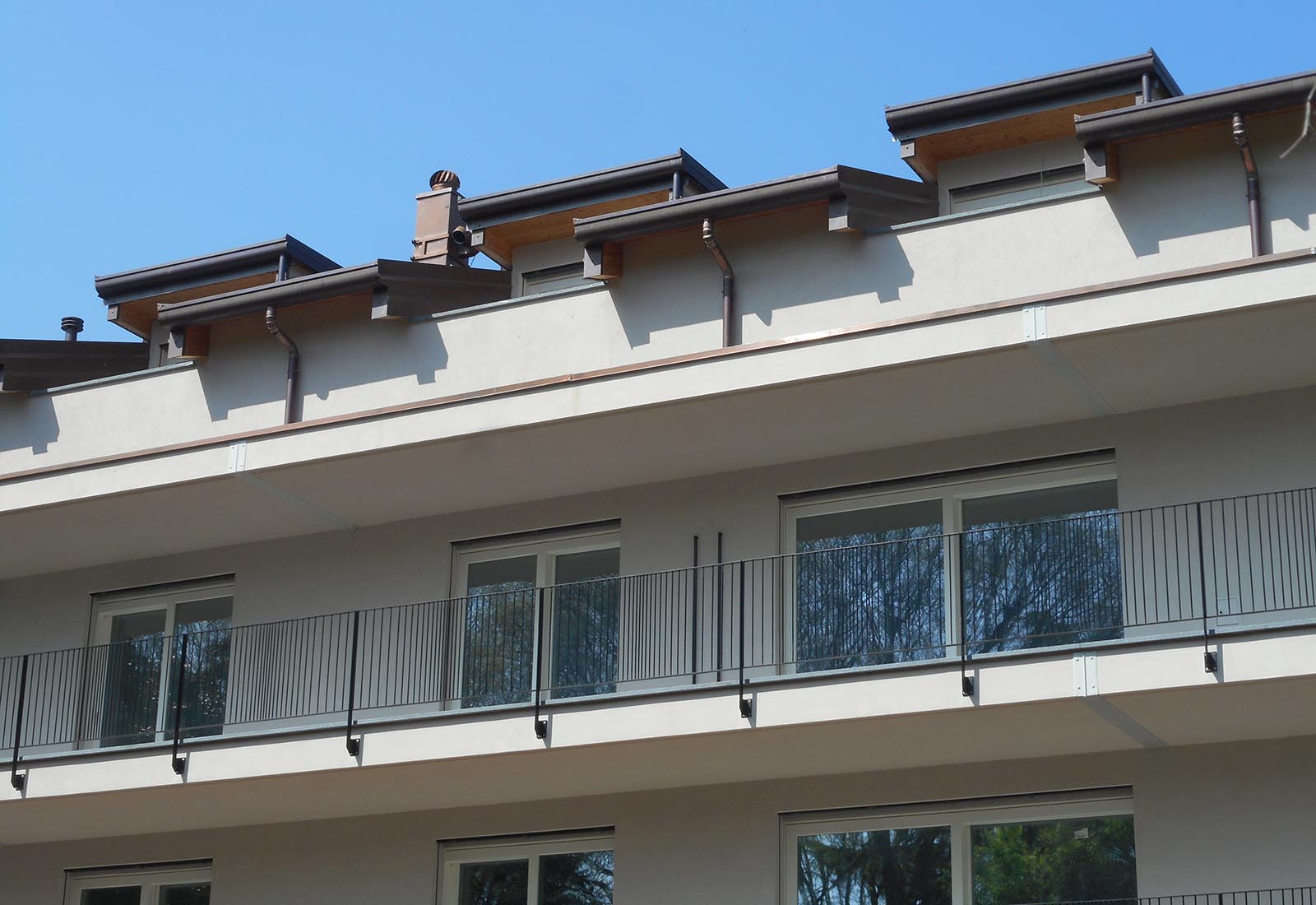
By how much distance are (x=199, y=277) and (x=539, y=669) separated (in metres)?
7.26

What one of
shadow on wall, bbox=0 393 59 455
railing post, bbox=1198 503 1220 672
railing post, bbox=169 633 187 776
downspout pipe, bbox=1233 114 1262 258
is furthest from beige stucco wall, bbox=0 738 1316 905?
shadow on wall, bbox=0 393 59 455

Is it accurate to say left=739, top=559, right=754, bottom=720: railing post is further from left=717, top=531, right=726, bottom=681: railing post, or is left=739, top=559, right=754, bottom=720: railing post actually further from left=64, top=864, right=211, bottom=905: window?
left=64, top=864, right=211, bottom=905: window

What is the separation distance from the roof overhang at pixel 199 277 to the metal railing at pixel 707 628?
4064 mm

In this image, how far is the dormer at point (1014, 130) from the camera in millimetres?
16438

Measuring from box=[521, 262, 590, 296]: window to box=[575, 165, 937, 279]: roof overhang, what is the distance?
2257 mm

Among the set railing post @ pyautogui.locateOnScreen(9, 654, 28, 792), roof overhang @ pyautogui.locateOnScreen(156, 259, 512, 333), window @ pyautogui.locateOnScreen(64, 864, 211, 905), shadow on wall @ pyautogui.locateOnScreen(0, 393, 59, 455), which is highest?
roof overhang @ pyautogui.locateOnScreen(156, 259, 512, 333)

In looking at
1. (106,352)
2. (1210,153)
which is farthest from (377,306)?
(1210,153)

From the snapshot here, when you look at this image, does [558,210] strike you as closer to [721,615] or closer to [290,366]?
[290,366]

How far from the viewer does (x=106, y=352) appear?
67.9 ft

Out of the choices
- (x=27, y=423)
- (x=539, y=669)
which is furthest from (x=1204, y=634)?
(x=27, y=423)

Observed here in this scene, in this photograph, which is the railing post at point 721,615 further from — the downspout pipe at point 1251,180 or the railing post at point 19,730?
the railing post at point 19,730

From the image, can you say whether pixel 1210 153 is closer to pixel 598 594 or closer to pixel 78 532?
pixel 598 594

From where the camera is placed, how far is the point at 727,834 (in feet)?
52.2

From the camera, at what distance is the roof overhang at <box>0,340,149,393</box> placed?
1952 centimetres
